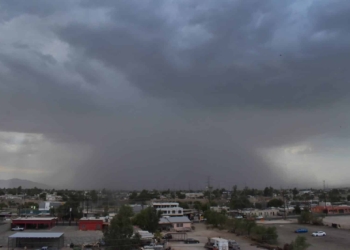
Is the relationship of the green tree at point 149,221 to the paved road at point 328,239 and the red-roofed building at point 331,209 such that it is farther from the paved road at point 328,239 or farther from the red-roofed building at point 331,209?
the red-roofed building at point 331,209

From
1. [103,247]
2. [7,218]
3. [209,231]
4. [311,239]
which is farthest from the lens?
[7,218]

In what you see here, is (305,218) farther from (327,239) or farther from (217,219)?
(327,239)

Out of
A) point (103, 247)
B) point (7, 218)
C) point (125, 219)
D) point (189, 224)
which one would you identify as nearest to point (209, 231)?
point (189, 224)

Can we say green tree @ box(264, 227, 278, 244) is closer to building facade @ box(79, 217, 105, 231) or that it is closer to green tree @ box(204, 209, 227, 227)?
green tree @ box(204, 209, 227, 227)

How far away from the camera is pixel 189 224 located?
4156 centimetres

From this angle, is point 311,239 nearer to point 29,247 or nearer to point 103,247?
point 103,247

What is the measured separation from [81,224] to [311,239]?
927 inches

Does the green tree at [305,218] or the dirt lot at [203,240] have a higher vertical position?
the green tree at [305,218]

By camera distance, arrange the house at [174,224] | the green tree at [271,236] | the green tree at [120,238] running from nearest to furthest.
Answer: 1. the green tree at [120,238]
2. the green tree at [271,236]
3. the house at [174,224]

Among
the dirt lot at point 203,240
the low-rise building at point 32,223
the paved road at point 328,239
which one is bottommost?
the paved road at point 328,239


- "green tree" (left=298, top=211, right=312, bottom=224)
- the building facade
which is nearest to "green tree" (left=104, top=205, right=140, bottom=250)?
the building facade

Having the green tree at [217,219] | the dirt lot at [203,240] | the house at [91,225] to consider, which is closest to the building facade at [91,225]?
the house at [91,225]

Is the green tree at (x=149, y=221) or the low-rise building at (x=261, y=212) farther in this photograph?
the low-rise building at (x=261, y=212)

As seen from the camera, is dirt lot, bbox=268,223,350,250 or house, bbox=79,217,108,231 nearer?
dirt lot, bbox=268,223,350,250
